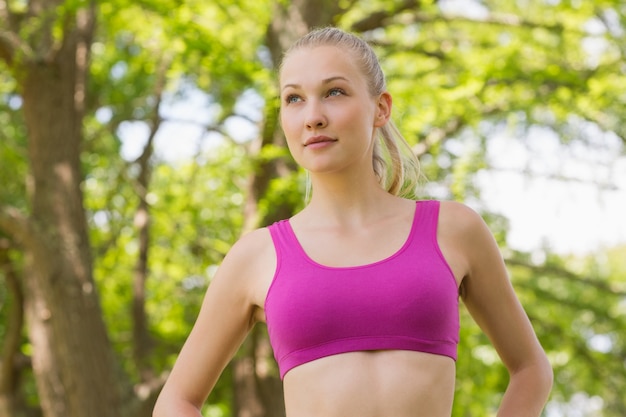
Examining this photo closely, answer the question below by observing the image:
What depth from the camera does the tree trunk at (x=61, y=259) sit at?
7.39 metres

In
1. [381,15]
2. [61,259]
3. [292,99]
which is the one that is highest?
[381,15]

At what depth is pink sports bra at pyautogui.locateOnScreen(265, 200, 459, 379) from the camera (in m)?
1.88

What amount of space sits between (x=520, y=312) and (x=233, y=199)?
321 inches

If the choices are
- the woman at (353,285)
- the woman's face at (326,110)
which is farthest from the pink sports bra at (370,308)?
the woman's face at (326,110)

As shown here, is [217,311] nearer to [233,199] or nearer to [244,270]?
[244,270]

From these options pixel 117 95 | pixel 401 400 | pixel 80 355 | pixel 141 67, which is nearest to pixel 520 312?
pixel 401 400

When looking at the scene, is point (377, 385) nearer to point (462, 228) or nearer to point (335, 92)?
point (462, 228)

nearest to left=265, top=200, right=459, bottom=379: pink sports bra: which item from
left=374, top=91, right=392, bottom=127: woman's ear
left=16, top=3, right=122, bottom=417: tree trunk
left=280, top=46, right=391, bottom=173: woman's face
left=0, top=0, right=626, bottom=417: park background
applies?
left=280, top=46, right=391, bottom=173: woman's face

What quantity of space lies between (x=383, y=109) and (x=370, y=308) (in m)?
0.50

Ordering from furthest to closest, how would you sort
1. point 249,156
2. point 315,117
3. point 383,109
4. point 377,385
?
point 249,156 → point 383,109 → point 315,117 → point 377,385

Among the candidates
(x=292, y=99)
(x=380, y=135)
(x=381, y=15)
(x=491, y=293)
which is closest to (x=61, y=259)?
(x=381, y=15)

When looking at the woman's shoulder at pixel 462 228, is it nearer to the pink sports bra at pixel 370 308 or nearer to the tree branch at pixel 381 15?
the pink sports bra at pixel 370 308

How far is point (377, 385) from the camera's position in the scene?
187 centimetres

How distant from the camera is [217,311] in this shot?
81.5 inches
